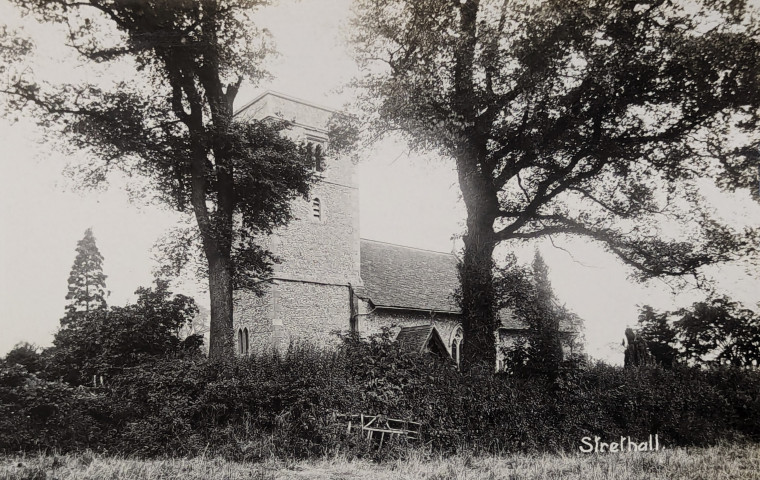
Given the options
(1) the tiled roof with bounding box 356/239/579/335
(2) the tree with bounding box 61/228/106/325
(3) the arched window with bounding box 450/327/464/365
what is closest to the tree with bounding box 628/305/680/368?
(1) the tiled roof with bounding box 356/239/579/335

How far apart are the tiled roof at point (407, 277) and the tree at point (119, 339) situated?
10357 millimetres

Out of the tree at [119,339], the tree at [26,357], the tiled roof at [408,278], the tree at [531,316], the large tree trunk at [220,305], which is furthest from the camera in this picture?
the tiled roof at [408,278]

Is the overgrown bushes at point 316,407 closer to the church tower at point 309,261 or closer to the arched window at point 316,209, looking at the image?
the church tower at point 309,261

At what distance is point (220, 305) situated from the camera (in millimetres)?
13750

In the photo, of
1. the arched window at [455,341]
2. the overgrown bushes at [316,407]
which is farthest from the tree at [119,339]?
the arched window at [455,341]

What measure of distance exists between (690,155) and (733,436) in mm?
6914

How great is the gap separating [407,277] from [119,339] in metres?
16.5

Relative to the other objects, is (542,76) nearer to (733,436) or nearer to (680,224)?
(680,224)

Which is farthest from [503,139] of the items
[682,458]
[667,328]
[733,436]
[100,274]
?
[100,274]

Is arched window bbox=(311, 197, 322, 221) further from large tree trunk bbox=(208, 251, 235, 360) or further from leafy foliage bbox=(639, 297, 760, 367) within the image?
leafy foliage bbox=(639, 297, 760, 367)

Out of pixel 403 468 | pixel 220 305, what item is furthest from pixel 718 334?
pixel 220 305

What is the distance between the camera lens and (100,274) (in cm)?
2819

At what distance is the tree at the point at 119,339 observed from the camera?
42.5 feet
